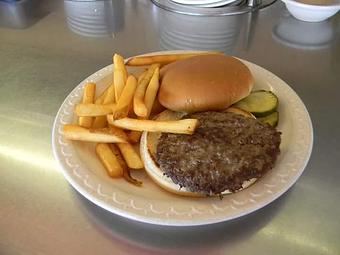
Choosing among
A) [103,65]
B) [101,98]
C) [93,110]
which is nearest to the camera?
[93,110]

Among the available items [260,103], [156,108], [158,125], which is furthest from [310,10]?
[158,125]

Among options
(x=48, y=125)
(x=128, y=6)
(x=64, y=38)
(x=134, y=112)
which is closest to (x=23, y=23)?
(x=64, y=38)

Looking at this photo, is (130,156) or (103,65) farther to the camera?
(103,65)

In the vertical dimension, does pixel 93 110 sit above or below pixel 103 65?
above

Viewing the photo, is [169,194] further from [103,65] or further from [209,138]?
[103,65]

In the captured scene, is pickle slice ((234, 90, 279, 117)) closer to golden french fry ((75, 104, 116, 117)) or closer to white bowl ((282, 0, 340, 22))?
golden french fry ((75, 104, 116, 117))

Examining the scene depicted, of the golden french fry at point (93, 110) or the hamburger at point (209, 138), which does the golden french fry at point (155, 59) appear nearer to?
the hamburger at point (209, 138)

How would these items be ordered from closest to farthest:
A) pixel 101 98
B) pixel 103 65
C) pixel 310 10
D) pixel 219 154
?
pixel 219 154, pixel 101 98, pixel 103 65, pixel 310 10

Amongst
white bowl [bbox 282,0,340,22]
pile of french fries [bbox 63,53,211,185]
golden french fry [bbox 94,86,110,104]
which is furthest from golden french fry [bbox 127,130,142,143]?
white bowl [bbox 282,0,340,22]
